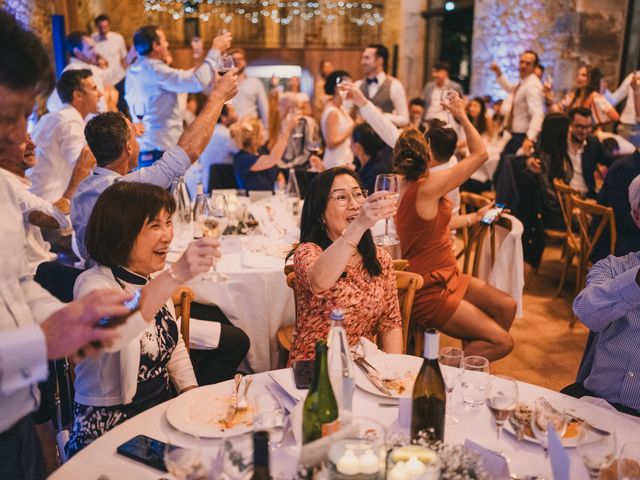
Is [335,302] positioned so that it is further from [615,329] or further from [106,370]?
[615,329]

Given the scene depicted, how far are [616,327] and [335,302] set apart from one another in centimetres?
90

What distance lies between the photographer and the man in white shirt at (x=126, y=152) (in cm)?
261

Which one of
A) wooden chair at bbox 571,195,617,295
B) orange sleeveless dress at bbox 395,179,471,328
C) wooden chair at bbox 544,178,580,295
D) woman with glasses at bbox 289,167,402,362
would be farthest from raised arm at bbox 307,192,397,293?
wooden chair at bbox 544,178,580,295

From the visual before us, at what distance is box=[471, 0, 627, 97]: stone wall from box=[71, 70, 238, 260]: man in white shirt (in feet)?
21.1

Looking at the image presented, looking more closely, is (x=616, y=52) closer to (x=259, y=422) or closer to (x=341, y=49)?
(x=341, y=49)

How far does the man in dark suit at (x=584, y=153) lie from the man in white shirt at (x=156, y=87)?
3069 millimetres

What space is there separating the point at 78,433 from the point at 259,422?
708 millimetres

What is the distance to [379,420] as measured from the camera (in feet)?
5.11

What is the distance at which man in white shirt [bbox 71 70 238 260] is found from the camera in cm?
261

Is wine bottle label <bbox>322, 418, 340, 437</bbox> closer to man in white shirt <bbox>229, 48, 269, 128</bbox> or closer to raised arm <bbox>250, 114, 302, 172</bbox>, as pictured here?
raised arm <bbox>250, 114, 302, 172</bbox>

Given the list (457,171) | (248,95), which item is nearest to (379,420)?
(457,171)

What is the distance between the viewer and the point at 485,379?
1.60 metres

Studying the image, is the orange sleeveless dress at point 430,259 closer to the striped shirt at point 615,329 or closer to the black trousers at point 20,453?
the striped shirt at point 615,329

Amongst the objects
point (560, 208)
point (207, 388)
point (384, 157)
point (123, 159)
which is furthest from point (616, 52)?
point (207, 388)
